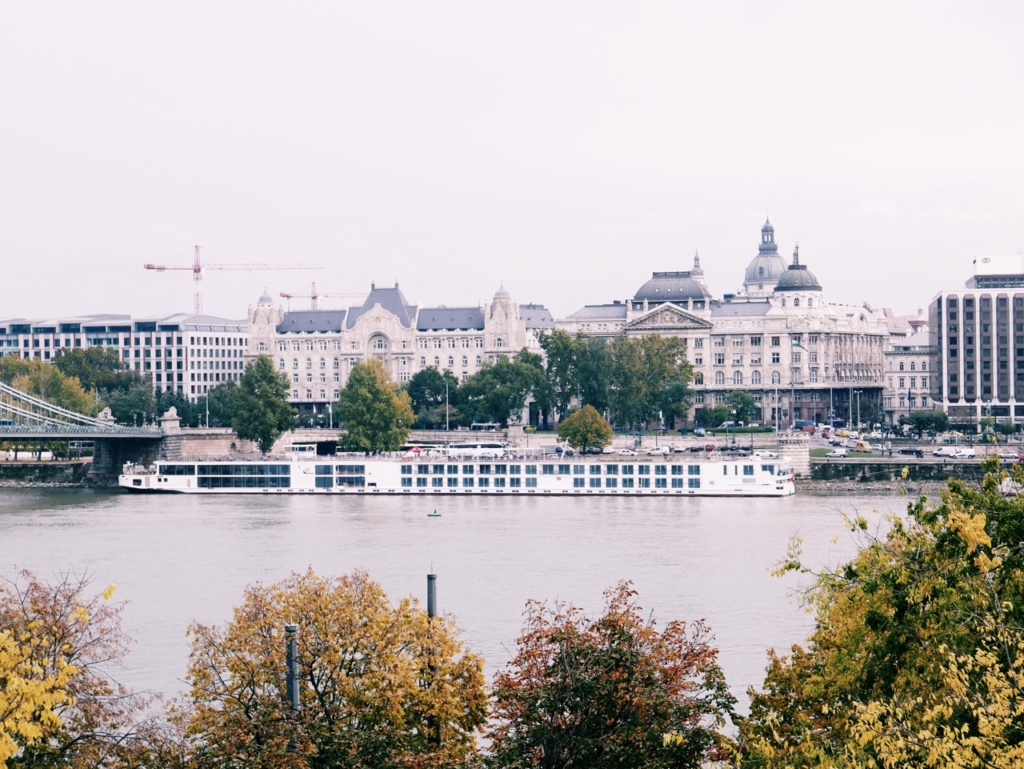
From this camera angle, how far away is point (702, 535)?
51.8 m

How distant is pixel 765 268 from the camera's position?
5517 inches

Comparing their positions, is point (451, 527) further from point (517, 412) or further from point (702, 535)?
point (517, 412)

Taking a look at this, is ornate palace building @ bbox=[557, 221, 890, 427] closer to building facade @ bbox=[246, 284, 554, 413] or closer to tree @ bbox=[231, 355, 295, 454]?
building facade @ bbox=[246, 284, 554, 413]

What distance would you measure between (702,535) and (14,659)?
39.6 m

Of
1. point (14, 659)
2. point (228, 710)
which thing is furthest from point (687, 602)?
point (14, 659)

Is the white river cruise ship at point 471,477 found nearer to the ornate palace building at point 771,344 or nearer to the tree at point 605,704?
the ornate palace building at point 771,344

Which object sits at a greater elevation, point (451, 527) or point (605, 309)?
point (605, 309)

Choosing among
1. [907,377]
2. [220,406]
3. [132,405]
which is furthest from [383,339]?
[907,377]

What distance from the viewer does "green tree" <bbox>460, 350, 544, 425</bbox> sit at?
325 ft

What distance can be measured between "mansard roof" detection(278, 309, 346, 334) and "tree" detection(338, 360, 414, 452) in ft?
113

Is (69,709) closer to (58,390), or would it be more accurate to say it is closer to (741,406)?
(58,390)

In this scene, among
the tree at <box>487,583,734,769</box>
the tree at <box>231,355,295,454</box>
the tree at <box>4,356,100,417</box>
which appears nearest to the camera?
the tree at <box>487,583,734,769</box>

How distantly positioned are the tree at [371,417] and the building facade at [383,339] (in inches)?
1181

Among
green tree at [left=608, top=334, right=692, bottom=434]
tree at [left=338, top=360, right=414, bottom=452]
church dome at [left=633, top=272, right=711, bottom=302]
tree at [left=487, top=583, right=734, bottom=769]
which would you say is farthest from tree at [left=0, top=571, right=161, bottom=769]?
church dome at [left=633, top=272, right=711, bottom=302]
